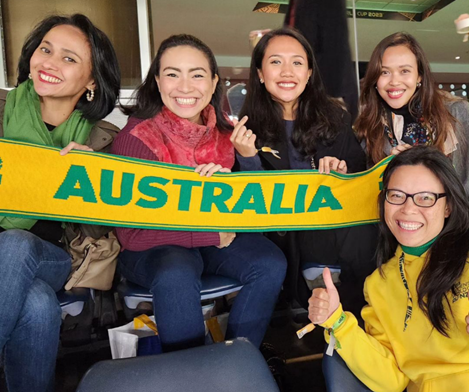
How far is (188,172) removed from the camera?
2.03 metres

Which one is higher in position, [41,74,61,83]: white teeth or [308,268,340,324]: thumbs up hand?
[41,74,61,83]: white teeth

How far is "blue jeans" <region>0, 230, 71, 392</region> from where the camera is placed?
1602 mm

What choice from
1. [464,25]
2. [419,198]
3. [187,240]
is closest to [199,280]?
[187,240]

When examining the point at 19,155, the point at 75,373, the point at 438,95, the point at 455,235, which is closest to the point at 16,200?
the point at 19,155

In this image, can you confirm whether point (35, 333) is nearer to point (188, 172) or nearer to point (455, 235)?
point (188, 172)

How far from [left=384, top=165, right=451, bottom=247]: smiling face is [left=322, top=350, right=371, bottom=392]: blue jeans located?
0.46 meters

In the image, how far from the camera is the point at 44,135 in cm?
198

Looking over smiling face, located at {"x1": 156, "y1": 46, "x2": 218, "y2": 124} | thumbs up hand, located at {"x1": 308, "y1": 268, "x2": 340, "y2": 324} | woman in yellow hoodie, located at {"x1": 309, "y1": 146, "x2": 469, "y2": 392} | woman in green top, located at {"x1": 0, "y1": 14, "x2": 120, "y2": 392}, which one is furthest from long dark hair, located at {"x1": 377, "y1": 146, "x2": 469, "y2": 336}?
woman in green top, located at {"x1": 0, "y1": 14, "x2": 120, "y2": 392}

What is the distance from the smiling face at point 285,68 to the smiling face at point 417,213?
90cm

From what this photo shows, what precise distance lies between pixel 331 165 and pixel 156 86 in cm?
91

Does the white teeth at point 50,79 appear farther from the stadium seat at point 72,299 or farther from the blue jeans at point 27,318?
the stadium seat at point 72,299

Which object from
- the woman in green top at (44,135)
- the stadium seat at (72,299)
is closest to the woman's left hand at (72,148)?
the woman in green top at (44,135)

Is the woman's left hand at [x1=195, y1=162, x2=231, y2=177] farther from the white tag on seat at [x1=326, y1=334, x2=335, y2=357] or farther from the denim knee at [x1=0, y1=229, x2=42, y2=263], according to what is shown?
the white tag on seat at [x1=326, y1=334, x2=335, y2=357]

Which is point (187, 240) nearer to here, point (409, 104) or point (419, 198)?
point (419, 198)
